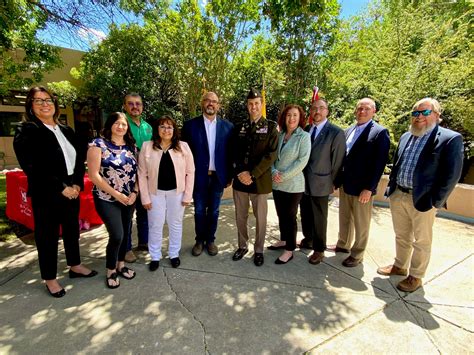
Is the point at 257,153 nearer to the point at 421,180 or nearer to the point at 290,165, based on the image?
the point at 290,165

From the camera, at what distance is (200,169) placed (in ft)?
11.4

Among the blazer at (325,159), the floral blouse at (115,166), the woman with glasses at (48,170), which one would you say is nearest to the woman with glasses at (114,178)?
the floral blouse at (115,166)

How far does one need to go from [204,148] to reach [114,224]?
1.38 m

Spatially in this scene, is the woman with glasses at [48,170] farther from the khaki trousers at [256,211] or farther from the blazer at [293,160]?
the blazer at [293,160]

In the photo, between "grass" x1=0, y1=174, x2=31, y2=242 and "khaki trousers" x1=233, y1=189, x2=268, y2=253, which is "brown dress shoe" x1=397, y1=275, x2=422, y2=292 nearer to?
"khaki trousers" x1=233, y1=189, x2=268, y2=253

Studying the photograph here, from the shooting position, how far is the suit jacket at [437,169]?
2.56 m

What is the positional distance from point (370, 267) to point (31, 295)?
390cm

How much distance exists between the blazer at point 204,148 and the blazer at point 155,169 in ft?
0.90

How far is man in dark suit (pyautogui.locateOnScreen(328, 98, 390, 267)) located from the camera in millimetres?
3080

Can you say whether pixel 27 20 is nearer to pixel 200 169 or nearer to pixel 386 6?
pixel 200 169

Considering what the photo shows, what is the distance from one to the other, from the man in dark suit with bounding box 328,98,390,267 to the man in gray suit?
0.51ft

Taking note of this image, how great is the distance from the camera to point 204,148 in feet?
11.2

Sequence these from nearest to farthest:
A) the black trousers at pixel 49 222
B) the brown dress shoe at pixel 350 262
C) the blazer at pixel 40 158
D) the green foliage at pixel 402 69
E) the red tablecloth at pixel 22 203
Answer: the blazer at pixel 40 158 < the black trousers at pixel 49 222 < the brown dress shoe at pixel 350 262 < the red tablecloth at pixel 22 203 < the green foliage at pixel 402 69

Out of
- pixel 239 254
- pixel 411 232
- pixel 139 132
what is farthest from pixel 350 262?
pixel 139 132
